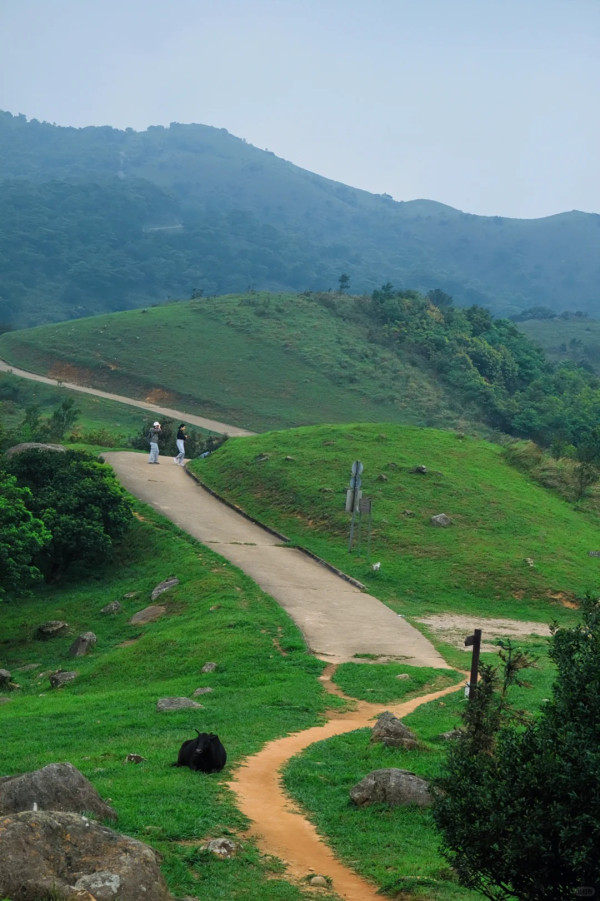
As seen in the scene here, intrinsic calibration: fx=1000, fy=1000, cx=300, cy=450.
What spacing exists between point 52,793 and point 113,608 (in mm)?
20263

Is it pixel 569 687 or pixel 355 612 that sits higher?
pixel 569 687

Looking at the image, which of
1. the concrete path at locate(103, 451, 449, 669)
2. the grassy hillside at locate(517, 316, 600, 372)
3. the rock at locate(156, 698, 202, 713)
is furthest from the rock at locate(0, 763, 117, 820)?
the grassy hillside at locate(517, 316, 600, 372)

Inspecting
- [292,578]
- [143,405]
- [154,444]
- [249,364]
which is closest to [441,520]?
[292,578]

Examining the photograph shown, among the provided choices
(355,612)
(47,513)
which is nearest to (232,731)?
(355,612)

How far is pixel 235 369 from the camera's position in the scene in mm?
93188

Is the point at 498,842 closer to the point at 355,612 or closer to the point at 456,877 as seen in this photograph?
the point at 456,877

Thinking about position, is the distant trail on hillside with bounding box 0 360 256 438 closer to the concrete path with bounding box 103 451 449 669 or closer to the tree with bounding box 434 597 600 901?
the concrete path with bounding box 103 451 449 669

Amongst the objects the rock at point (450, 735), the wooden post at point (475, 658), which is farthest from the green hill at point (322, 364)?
the wooden post at point (475, 658)

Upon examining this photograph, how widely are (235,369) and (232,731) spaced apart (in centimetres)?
7668

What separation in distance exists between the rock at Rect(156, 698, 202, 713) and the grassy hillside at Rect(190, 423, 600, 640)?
11.9m

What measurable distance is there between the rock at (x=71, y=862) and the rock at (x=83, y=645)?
1865 cm

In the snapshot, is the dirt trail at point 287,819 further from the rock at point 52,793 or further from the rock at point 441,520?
the rock at point 441,520

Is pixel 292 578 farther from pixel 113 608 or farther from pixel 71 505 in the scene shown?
pixel 71 505

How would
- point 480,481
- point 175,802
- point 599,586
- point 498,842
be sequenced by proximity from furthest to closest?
point 480,481 < point 599,586 < point 175,802 < point 498,842
